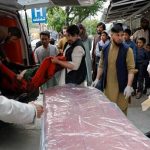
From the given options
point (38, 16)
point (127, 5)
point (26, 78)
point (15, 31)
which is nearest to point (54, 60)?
point (26, 78)

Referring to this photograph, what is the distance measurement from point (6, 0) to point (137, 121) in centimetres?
290

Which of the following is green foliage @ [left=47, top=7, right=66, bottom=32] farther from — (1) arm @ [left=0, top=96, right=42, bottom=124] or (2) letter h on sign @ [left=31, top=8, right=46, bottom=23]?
(1) arm @ [left=0, top=96, right=42, bottom=124]

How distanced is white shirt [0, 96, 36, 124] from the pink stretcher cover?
229mm

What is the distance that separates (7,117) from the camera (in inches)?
105

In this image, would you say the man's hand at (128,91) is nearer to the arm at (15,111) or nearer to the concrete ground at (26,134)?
the concrete ground at (26,134)

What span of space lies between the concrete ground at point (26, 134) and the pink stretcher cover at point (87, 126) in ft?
4.45

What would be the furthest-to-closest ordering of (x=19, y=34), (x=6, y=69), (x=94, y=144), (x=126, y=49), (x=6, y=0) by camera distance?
(x=19, y=34)
(x=6, y=0)
(x=6, y=69)
(x=126, y=49)
(x=94, y=144)

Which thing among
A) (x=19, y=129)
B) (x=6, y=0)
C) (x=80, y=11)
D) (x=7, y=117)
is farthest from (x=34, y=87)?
(x=80, y=11)

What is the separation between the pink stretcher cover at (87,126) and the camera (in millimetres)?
2648

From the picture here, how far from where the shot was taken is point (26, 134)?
20.1 feet

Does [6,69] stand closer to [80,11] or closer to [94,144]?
[94,144]

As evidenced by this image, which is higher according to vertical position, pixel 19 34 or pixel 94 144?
pixel 19 34

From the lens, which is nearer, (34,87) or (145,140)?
(145,140)

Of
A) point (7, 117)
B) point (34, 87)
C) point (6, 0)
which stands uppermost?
point (6, 0)
